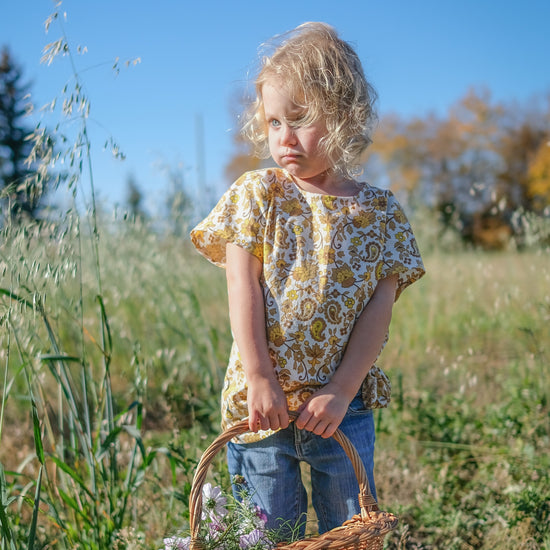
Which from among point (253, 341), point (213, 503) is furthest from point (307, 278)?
point (213, 503)

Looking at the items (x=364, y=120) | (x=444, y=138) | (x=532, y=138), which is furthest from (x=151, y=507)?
(x=444, y=138)

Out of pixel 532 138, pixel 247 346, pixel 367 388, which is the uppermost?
pixel 532 138

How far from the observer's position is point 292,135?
1469 millimetres

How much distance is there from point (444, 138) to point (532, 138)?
152 inches

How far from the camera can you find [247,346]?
4.60 feet

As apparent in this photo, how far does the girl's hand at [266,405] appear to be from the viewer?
4.45ft

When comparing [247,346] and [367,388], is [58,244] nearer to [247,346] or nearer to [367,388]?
[247,346]

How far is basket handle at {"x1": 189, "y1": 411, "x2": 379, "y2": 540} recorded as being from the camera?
4.22ft

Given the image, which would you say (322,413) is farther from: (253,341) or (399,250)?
(399,250)

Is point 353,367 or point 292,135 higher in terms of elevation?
point 292,135

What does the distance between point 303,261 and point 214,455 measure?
514mm

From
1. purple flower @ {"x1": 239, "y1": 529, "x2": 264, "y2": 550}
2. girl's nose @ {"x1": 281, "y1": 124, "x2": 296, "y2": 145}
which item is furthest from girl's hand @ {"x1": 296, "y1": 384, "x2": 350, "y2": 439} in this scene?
girl's nose @ {"x1": 281, "y1": 124, "x2": 296, "y2": 145}

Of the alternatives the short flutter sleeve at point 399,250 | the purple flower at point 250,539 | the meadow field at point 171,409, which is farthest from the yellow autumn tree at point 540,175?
the purple flower at point 250,539

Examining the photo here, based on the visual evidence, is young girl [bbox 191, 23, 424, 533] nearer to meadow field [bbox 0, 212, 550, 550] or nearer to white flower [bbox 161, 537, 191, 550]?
white flower [bbox 161, 537, 191, 550]
